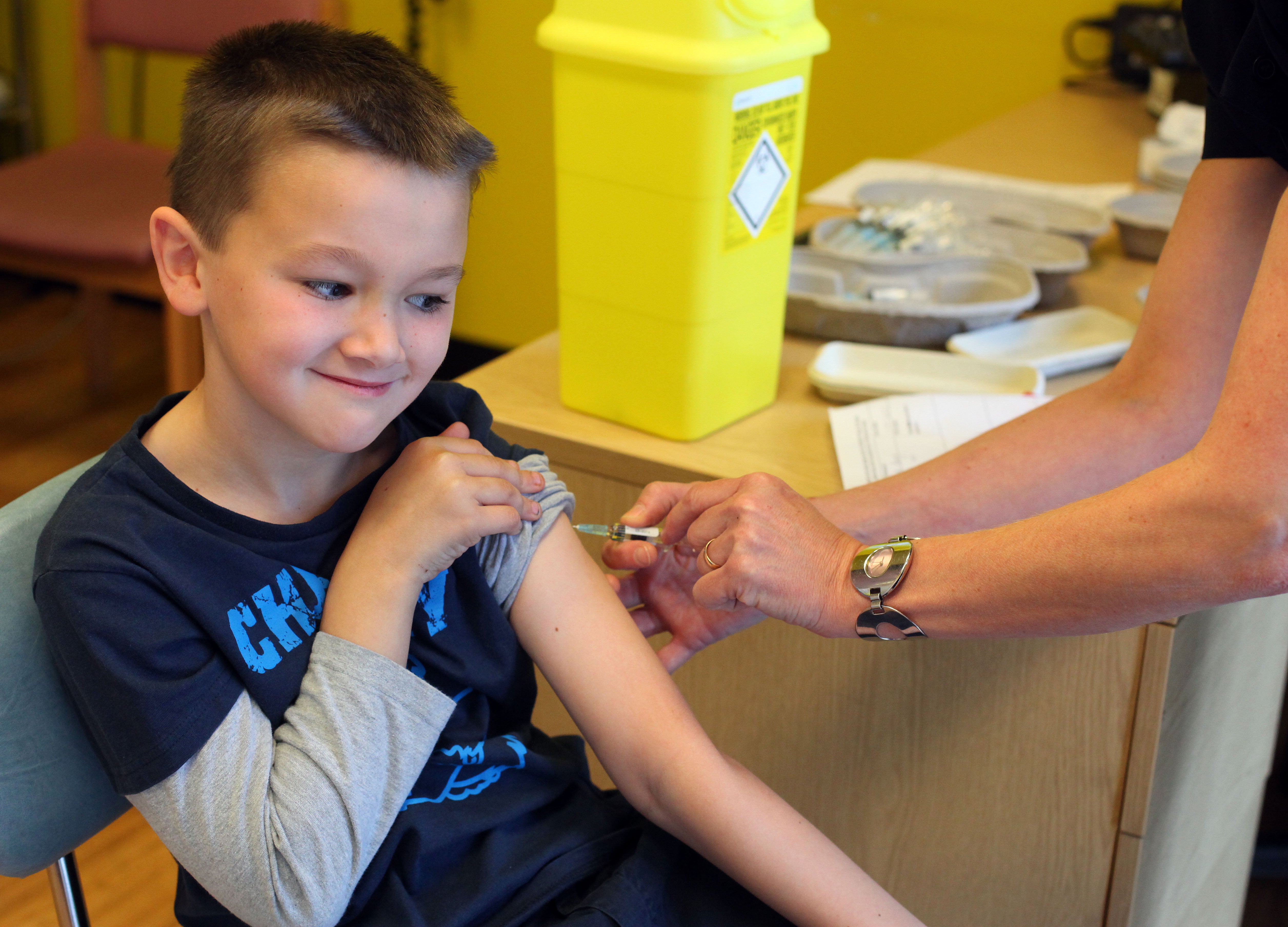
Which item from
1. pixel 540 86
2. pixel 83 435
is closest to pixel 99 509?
pixel 83 435

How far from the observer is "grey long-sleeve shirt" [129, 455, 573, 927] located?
77 cm

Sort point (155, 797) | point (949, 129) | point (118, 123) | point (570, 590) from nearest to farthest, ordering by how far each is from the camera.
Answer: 1. point (155, 797)
2. point (570, 590)
3. point (949, 129)
4. point (118, 123)

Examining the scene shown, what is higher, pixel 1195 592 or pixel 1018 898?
pixel 1195 592

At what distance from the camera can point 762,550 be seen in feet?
3.17

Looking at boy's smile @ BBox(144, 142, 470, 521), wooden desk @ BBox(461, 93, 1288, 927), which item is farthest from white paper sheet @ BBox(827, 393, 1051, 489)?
boy's smile @ BBox(144, 142, 470, 521)

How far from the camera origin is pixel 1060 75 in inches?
108

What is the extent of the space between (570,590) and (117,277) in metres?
Answer: 1.80

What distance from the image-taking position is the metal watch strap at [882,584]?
917mm

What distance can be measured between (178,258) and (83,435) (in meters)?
2.34

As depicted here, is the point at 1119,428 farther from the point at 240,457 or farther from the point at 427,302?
the point at 240,457

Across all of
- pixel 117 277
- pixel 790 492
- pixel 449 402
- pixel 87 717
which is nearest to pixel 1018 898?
pixel 790 492

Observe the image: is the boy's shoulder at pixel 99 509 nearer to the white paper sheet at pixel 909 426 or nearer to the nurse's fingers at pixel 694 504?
the nurse's fingers at pixel 694 504

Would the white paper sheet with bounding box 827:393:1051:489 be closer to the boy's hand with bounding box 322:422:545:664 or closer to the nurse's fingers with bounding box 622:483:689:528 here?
the nurse's fingers with bounding box 622:483:689:528

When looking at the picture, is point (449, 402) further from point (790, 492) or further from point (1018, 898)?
point (1018, 898)
